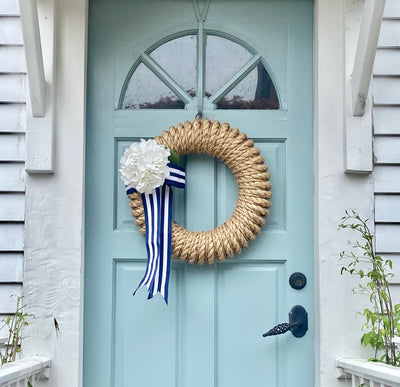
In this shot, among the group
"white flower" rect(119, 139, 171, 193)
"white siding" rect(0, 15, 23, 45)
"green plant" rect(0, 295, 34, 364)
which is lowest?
"green plant" rect(0, 295, 34, 364)

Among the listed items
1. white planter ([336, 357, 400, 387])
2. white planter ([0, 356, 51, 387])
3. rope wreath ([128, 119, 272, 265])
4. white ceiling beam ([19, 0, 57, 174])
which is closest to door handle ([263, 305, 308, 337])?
white planter ([336, 357, 400, 387])

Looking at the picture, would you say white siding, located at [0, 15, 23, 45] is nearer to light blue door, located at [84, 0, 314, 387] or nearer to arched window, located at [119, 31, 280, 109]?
light blue door, located at [84, 0, 314, 387]

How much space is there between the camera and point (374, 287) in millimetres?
2789

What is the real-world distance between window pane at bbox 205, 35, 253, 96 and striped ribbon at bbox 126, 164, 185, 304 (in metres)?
Answer: 0.43

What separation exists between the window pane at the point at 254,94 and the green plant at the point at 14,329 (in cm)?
107

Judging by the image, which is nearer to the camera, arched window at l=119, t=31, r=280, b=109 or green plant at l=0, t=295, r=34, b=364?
green plant at l=0, t=295, r=34, b=364

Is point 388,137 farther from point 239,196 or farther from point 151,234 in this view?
point 151,234

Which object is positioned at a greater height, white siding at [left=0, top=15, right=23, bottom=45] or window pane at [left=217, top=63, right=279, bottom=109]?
white siding at [left=0, top=15, right=23, bottom=45]

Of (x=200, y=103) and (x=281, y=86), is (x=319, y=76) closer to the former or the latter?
(x=281, y=86)

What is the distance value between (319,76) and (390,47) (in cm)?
30

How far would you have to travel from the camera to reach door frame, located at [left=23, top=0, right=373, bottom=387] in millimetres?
2852

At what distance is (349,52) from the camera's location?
2.92m

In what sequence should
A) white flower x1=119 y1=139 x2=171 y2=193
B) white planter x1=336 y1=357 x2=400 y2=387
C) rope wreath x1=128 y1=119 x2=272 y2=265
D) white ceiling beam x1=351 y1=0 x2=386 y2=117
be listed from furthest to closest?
rope wreath x1=128 y1=119 x2=272 y2=265, white flower x1=119 y1=139 x2=171 y2=193, white ceiling beam x1=351 y1=0 x2=386 y2=117, white planter x1=336 y1=357 x2=400 y2=387

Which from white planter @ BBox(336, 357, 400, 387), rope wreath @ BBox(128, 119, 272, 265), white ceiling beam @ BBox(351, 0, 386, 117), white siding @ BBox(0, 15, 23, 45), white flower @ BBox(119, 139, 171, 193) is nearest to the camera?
white planter @ BBox(336, 357, 400, 387)
